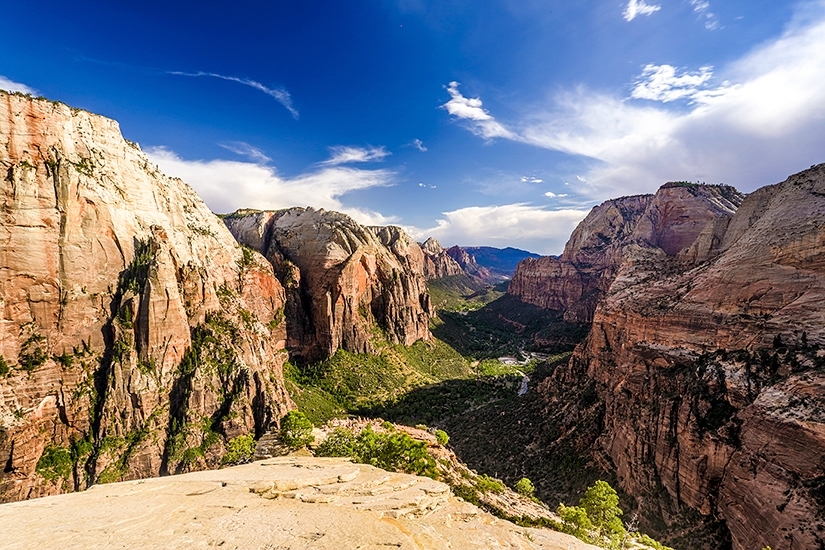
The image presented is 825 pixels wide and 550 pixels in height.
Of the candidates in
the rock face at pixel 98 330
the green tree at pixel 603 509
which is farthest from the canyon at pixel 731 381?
the rock face at pixel 98 330

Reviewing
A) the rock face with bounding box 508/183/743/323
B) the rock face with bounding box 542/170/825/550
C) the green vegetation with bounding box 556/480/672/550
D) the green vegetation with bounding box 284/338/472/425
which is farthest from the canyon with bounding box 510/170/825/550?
the green vegetation with bounding box 284/338/472/425

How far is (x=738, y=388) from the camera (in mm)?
39125

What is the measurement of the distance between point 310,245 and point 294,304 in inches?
791

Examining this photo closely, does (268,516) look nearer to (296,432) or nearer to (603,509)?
(296,432)

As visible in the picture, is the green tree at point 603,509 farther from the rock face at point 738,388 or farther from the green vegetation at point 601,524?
the rock face at point 738,388

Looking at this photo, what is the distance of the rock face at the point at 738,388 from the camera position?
30547mm

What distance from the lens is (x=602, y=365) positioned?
6638 centimetres

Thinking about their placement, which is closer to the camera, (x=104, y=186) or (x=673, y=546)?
(x=673, y=546)

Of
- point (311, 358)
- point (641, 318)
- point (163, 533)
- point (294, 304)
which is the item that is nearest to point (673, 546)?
point (641, 318)

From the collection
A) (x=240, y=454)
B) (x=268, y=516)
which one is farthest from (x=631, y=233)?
(x=268, y=516)

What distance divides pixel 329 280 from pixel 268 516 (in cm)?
8933

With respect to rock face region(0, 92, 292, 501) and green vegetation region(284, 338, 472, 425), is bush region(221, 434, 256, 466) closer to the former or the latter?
rock face region(0, 92, 292, 501)

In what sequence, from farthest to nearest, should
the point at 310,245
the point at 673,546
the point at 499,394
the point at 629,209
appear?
the point at 629,209
the point at 310,245
the point at 499,394
the point at 673,546

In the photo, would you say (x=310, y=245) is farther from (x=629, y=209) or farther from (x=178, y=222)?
(x=629, y=209)
